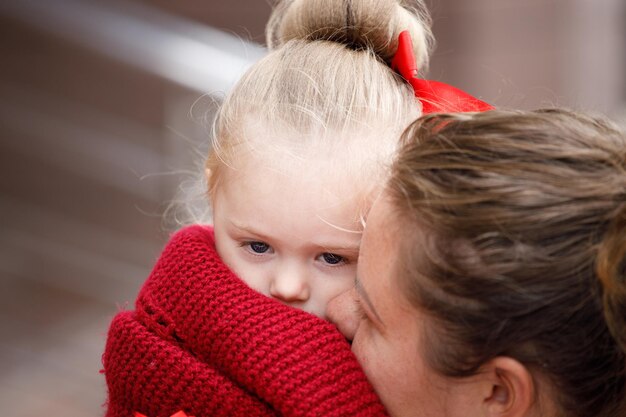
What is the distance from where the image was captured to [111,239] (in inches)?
160

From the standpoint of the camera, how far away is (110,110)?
436cm

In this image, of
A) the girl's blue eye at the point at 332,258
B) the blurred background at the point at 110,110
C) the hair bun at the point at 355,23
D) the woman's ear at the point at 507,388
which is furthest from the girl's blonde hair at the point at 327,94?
the blurred background at the point at 110,110

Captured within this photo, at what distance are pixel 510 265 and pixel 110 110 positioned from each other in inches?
144

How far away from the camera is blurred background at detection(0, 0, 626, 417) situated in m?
3.53

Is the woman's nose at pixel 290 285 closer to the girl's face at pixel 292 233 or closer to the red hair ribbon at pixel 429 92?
the girl's face at pixel 292 233

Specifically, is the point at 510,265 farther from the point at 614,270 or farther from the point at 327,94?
the point at 327,94

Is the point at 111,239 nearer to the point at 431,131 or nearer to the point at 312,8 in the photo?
the point at 312,8

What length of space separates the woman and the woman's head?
175 mm

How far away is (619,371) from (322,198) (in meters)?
0.51

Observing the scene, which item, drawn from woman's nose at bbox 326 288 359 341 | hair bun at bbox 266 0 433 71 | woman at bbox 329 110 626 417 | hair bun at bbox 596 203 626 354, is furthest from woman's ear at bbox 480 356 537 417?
hair bun at bbox 266 0 433 71

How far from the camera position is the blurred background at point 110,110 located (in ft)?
11.6

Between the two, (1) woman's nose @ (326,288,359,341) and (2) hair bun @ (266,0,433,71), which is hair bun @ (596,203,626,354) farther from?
(2) hair bun @ (266,0,433,71)

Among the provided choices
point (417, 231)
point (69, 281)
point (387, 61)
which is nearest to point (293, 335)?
point (417, 231)

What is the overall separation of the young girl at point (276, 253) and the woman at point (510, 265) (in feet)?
0.52
